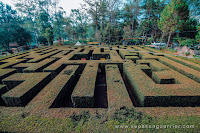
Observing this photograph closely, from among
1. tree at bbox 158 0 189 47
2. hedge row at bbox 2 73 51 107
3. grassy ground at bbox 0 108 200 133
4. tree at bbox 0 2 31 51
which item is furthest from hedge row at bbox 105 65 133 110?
tree at bbox 0 2 31 51

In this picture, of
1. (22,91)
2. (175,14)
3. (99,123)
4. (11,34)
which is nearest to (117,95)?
(99,123)

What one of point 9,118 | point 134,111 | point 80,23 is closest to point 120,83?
point 134,111

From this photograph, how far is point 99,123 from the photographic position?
10.9 ft

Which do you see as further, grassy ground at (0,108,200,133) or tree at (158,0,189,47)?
tree at (158,0,189,47)

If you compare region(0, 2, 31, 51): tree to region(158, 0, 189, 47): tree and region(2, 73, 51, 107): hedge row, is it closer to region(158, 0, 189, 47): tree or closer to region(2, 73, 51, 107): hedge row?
region(2, 73, 51, 107): hedge row

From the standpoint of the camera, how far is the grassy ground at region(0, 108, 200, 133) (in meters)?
3.12

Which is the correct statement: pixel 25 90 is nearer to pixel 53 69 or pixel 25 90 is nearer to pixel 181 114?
pixel 53 69

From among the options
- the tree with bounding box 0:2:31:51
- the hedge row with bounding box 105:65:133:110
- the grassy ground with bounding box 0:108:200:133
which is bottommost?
the grassy ground with bounding box 0:108:200:133

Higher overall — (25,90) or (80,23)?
(80,23)

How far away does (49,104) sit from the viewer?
14.1ft

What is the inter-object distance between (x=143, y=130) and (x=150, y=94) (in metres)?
2.07

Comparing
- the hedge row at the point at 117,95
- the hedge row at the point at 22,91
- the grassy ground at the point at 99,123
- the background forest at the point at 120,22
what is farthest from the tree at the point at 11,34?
the hedge row at the point at 117,95

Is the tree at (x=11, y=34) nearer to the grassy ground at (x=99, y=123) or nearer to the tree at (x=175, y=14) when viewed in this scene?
the grassy ground at (x=99, y=123)

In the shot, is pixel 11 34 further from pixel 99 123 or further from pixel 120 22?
pixel 120 22
